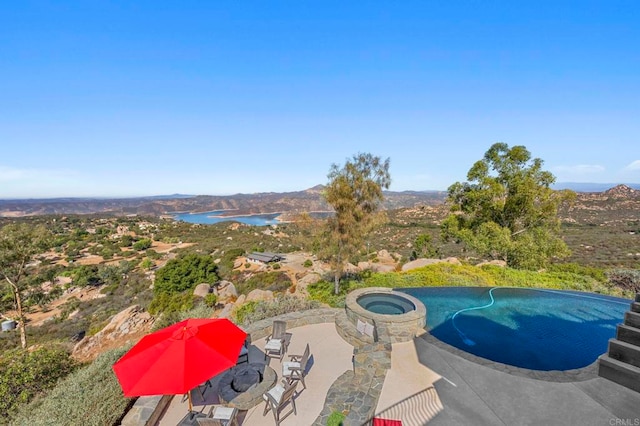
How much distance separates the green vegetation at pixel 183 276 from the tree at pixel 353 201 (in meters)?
18.3

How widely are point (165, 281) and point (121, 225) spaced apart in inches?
2718

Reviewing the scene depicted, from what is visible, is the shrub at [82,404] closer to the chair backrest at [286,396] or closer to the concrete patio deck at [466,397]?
the concrete patio deck at [466,397]

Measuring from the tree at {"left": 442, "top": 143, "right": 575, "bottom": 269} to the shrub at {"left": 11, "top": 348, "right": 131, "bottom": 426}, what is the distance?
1801cm

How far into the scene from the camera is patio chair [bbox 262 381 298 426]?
4707 millimetres

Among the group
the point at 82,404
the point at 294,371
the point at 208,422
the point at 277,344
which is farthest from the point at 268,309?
the point at 208,422

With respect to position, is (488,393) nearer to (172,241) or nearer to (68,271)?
(68,271)

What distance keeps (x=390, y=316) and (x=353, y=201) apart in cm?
540

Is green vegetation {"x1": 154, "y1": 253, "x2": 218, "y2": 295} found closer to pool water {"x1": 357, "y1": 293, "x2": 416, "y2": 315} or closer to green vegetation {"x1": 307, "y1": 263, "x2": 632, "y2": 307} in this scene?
green vegetation {"x1": 307, "y1": 263, "x2": 632, "y2": 307}

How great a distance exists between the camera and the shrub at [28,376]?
6201mm

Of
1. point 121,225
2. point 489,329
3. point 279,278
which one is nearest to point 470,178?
point 489,329

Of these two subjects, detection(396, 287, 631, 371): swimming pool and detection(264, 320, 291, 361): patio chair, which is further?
detection(396, 287, 631, 371): swimming pool

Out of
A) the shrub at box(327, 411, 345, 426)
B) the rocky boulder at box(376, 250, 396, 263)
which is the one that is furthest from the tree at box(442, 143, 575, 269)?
the shrub at box(327, 411, 345, 426)

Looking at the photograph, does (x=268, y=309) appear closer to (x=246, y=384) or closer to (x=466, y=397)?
(x=246, y=384)

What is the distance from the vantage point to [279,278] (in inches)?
958
